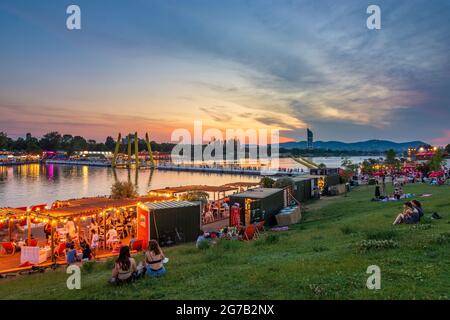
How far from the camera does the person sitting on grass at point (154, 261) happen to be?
8.32 m

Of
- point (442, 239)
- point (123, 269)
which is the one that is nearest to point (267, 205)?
point (442, 239)

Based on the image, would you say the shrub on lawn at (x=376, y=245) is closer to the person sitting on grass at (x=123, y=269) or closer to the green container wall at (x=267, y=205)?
the person sitting on grass at (x=123, y=269)

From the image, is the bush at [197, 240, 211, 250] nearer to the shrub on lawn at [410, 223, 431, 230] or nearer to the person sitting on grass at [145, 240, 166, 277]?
the person sitting on grass at [145, 240, 166, 277]

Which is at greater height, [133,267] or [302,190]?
[133,267]

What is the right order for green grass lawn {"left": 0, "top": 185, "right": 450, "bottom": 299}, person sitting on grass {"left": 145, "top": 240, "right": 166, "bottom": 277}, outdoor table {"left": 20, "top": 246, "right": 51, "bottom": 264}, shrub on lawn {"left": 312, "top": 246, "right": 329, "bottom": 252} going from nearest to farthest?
1. green grass lawn {"left": 0, "top": 185, "right": 450, "bottom": 299}
2. person sitting on grass {"left": 145, "top": 240, "right": 166, "bottom": 277}
3. shrub on lawn {"left": 312, "top": 246, "right": 329, "bottom": 252}
4. outdoor table {"left": 20, "top": 246, "right": 51, "bottom": 264}

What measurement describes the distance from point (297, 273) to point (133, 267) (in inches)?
151

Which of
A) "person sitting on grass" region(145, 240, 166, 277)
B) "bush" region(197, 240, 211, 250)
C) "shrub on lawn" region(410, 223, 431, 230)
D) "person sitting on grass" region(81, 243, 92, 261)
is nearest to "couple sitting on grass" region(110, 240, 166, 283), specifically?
"person sitting on grass" region(145, 240, 166, 277)

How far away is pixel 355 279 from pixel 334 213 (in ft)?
48.1

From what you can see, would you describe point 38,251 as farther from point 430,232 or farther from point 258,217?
point 430,232

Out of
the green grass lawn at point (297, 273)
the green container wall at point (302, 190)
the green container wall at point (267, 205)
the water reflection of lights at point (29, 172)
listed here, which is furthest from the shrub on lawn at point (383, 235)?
the water reflection of lights at point (29, 172)

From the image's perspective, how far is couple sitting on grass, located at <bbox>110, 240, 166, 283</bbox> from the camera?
7.68 metres

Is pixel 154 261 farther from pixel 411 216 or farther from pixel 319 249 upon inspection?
pixel 411 216

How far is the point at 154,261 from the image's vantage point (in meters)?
8.37
